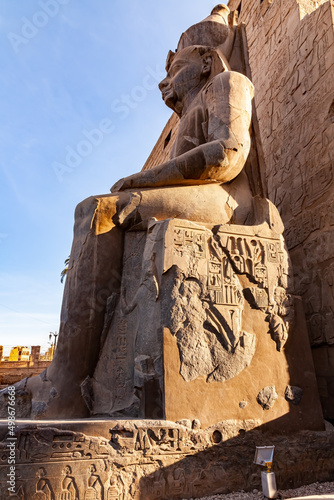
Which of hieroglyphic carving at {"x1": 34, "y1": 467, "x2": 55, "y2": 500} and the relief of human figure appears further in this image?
the relief of human figure

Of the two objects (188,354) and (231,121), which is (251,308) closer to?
(188,354)

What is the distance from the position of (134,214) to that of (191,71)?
1.51 meters

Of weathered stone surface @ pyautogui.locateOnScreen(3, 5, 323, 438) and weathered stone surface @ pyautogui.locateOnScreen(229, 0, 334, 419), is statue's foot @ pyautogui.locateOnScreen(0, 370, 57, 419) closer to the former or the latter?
weathered stone surface @ pyautogui.locateOnScreen(3, 5, 323, 438)

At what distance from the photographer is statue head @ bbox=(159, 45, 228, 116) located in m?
3.39

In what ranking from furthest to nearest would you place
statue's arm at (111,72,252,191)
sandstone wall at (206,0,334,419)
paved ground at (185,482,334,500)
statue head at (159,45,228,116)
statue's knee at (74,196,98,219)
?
statue head at (159,45,228,116)
sandstone wall at (206,0,334,419)
statue's arm at (111,72,252,191)
statue's knee at (74,196,98,219)
paved ground at (185,482,334,500)

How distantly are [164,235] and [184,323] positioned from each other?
0.49 meters

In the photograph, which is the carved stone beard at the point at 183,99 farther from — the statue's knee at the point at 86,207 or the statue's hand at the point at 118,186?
the statue's knee at the point at 86,207

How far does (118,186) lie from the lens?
9.21ft

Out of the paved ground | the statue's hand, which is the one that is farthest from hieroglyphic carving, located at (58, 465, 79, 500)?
the statue's hand

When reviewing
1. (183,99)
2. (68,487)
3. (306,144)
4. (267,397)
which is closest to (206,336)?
(267,397)

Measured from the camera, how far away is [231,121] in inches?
112

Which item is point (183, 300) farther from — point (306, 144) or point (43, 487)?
point (306, 144)

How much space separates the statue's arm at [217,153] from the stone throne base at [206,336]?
1.31ft

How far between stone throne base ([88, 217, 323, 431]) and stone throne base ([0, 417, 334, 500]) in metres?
0.10
